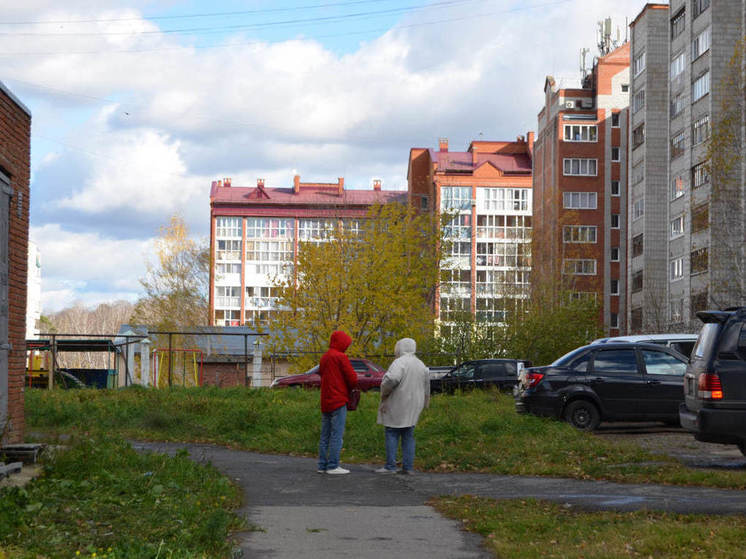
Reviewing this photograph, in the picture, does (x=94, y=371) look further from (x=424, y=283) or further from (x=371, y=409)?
(x=371, y=409)

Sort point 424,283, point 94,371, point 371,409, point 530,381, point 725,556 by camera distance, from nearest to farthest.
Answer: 1. point 725,556
2. point 530,381
3. point 371,409
4. point 424,283
5. point 94,371

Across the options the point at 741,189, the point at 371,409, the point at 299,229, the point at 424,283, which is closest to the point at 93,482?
the point at 371,409

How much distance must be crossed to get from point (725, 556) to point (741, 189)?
43.8 m

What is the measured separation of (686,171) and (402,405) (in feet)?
154

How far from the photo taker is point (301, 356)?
139ft

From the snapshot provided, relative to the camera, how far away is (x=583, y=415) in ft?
65.0

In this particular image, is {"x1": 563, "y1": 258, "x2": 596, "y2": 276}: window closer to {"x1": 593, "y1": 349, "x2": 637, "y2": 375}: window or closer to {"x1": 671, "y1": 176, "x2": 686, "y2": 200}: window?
{"x1": 671, "y1": 176, "x2": 686, "y2": 200}: window

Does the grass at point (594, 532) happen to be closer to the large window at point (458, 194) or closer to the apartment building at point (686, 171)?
the apartment building at point (686, 171)

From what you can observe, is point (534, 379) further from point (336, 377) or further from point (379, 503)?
point (379, 503)

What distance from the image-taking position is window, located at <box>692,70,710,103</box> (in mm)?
54084

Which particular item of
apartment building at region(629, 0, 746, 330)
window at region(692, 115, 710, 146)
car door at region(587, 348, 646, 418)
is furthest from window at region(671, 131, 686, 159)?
car door at region(587, 348, 646, 418)

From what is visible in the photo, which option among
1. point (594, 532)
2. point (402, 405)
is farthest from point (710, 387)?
point (594, 532)

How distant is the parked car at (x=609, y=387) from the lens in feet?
64.4

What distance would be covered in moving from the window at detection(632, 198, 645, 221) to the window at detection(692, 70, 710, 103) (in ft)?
34.4
